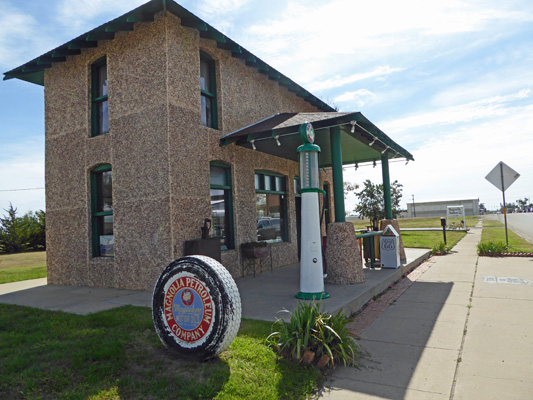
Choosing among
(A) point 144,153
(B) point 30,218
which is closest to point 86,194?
(A) point 144,153

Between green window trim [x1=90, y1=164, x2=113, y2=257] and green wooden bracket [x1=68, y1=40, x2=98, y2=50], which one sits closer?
green wooden bracket [x1=68, y1=40, x2=98, y2=50]

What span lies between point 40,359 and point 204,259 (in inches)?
79.8

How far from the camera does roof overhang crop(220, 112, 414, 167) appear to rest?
715cm

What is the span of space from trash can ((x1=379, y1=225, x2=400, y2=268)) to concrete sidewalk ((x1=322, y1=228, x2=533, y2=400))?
1572mm

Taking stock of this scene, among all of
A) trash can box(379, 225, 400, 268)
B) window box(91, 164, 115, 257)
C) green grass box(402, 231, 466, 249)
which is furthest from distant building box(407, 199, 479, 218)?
window box(91, 164, 115, 257)

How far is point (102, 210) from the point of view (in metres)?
8.46

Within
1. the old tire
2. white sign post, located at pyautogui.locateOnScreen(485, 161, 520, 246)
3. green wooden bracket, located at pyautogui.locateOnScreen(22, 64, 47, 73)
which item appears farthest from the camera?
white sign post, located at pyautogui.locateOnScreen(485, 161, 520, 246)

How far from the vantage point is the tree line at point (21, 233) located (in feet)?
74.0

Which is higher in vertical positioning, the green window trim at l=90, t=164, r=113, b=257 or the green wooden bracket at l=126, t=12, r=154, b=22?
the green wooden bracket at l=126, t=12, r=154, b=22

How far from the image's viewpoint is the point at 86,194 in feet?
27.7

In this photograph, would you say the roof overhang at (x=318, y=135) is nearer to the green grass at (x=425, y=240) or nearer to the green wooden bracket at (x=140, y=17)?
the green wooden bracket at (x=140, y=17)

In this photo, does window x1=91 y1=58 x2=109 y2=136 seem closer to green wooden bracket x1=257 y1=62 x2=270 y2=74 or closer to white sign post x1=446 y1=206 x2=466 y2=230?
green wooden bracket x1=257 y1=62 x2=270 y2=74

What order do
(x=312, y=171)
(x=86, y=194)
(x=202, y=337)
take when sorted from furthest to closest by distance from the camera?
(x=86, y=194)
(x=312, y=171)
(x=202, y=337)

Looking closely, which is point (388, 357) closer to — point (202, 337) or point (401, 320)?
point (401, 320)
